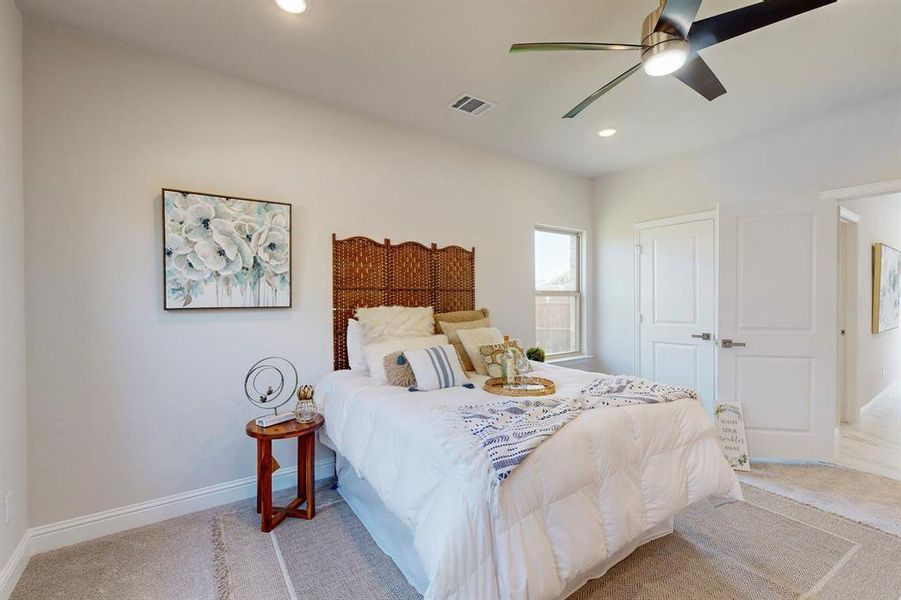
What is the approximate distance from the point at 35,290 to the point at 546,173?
431 cm

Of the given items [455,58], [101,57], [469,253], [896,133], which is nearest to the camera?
[101,57]

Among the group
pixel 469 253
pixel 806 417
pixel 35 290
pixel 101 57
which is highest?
pixel 101 57

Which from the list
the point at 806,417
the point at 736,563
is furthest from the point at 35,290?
the point at 806,417

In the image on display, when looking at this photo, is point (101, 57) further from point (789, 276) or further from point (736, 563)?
point (789, 276)

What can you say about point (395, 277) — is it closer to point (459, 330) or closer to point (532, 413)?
point (459, 330)

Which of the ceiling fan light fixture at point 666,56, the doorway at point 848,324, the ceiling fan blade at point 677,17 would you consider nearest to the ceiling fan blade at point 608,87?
the ceiling fan light fixture at point 666,56

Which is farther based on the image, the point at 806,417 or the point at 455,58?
the point at 806,417

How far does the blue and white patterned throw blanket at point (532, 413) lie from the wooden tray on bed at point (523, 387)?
5.7 inches

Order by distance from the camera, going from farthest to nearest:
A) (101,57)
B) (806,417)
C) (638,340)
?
(638,340)
(806,417)
(101,57)

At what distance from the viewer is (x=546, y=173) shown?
14.5 feet

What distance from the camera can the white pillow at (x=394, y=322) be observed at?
2914 millimetres

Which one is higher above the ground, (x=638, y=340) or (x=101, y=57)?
(x=101, y=57)

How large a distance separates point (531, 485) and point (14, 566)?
96.7 inches

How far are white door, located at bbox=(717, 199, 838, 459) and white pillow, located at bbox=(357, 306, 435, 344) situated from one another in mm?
2599
